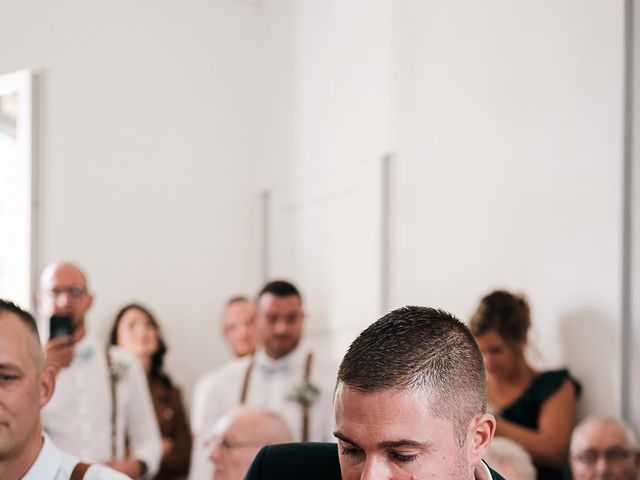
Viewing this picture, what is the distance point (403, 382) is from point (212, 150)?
12.9 feet

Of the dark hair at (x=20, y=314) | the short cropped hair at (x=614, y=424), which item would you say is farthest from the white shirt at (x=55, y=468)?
the short cropped hair at (x=614, y=424)

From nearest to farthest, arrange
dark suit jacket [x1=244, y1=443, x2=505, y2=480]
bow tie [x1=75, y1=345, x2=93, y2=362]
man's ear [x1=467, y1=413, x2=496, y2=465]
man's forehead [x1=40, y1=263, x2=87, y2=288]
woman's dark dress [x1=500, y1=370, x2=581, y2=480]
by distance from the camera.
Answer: man's ear [x1=467, y1=413, x2=496, y2=465]
dark suit jacket [x1=244, y1=443, x2=505, y2=480]
man's forehead [x1=40, y1=263, x2=87, y2=288]
bow tie [x1=75, y1=345, x2=93, y2=362]
woman's dark dress [x1=500, y1=370, x2=581, y2=480]

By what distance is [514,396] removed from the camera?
14.3 ft

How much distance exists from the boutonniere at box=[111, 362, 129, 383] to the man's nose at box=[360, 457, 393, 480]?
2.81 m

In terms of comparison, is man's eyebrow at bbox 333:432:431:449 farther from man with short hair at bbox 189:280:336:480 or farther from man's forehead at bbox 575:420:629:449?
man with short hair at bbox 189:280:336:480

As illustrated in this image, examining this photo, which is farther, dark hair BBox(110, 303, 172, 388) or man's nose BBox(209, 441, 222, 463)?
dark hair BBox(110, 303, 172, 388)

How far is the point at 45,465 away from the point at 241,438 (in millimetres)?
778

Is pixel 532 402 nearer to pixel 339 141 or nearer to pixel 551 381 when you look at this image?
pixel 551 381

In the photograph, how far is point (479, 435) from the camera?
177 cm

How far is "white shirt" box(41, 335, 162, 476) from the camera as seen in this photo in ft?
12.8

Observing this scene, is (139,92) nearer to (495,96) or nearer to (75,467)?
(495,96)

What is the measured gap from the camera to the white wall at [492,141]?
4.39 m

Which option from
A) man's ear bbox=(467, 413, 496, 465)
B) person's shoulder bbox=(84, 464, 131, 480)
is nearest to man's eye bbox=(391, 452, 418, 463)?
man's ear bbox=(467, 413, 496, 465)

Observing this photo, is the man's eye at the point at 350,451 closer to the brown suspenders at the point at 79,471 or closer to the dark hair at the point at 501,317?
the brown suspenders at the point at 79,471
